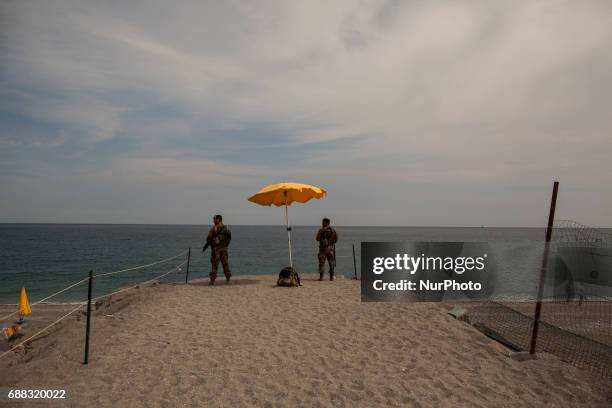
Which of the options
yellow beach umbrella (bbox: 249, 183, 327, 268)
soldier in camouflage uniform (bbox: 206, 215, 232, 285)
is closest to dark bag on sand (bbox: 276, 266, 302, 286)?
yellow beach umbrella (bbox: 249, 183, 327, 268)

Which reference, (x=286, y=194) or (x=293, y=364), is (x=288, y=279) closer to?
(x=286, y=194)

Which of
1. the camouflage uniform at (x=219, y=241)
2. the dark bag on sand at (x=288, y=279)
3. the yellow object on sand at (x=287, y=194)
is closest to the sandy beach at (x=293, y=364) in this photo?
the dark bag on sand at (x=288, y=279)

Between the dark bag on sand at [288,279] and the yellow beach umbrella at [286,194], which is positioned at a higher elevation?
the yellow beach umbrella at [286,194]

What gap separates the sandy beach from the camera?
538 cm

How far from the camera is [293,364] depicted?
6344mm

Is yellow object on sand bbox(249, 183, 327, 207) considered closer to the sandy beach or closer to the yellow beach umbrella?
the yellow beach umbrella

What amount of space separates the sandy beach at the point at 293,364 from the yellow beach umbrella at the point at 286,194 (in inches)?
177

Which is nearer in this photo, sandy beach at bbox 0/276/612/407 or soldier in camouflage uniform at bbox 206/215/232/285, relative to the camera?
sandy beach at bbox 0/276/612/407

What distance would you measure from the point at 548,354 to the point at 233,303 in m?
7.63

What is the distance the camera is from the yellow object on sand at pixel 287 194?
12.6 meters

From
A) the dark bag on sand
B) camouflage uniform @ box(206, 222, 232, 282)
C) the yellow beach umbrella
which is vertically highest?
the yellow beach umbrella

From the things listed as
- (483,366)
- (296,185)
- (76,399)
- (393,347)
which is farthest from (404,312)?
(76,399)

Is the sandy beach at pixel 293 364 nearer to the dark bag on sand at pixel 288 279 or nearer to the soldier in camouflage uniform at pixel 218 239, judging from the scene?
the dark bag on sand at pixel 288 279

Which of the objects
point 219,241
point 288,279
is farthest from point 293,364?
point 219,241
